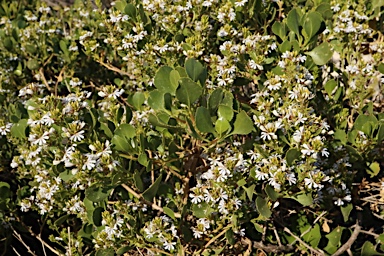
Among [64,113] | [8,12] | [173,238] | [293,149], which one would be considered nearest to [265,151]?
[293,149]

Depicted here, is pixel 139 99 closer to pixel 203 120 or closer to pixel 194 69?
pixel 194 69

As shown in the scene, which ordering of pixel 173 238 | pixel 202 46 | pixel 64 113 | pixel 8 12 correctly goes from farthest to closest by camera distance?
pixel 8 12
pixel 202 46
pixel 173 238
pixel 64 113

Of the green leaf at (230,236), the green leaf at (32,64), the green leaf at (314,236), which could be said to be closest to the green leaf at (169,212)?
the green leaf at (230,236)

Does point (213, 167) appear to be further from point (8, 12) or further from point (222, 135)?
point (8, 12)

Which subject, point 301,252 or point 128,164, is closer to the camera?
point 128,164

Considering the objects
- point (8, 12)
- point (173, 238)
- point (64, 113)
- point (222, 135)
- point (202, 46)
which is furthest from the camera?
point (8, 12)

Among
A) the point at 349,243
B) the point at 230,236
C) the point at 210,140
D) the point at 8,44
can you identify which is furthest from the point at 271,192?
the point at 8,44

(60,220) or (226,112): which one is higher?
(226,112)
